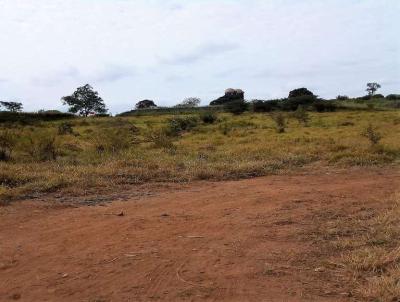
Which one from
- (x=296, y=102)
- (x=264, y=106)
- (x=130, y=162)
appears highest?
(x=296, y=102)

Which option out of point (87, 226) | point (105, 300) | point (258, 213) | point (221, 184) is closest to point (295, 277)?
point (105, 300)

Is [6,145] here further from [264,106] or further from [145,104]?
[145,104]

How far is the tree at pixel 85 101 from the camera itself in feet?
208

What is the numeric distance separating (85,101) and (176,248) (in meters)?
61.1

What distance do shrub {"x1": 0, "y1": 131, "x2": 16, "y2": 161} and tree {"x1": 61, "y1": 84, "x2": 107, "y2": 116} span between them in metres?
49.6

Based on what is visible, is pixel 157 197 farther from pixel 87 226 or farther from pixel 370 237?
pixel 370 237

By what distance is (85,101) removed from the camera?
210ft

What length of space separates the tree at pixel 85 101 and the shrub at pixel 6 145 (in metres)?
49.6

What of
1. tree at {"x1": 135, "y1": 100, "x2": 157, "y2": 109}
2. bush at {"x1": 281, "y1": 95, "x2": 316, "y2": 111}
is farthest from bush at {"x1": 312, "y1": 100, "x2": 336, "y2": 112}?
tree at {"x1": 135, "y1": 100, "x2": 157, "y2": 109}

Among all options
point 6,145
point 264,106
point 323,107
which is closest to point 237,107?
point 264,106

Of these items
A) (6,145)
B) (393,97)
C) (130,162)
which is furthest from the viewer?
(393,97)

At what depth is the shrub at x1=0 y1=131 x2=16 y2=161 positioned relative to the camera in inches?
516

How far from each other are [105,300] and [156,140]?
12.4 metres

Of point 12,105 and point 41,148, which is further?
point 12,105
